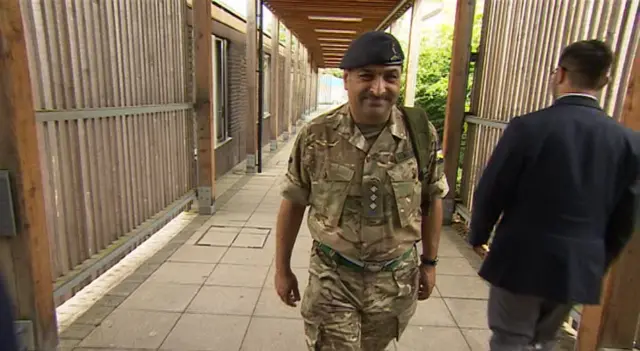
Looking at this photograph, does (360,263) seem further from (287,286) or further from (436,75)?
(436,75)

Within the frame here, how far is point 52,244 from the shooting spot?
2.71 metres

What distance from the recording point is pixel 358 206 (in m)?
1.64

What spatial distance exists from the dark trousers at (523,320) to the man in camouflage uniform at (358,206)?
0.50 meters

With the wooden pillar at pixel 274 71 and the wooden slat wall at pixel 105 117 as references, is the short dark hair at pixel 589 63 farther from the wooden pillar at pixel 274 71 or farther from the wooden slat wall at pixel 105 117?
the wooden pillar at pixel 274 71

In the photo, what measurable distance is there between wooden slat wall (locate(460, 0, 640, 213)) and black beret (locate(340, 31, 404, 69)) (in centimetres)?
181

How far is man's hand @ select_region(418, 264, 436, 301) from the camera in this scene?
6.28 feet

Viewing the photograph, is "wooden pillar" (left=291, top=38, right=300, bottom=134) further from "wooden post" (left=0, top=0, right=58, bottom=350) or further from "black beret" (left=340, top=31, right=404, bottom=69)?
"black beret" (left=340, top=31, right=404, bottom=69)

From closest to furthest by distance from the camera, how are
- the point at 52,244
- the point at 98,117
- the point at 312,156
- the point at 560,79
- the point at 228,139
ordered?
the point at 312,156 < the point at 560,79 < the point at 52,244 < the point at 98,117 < the point at 228,139

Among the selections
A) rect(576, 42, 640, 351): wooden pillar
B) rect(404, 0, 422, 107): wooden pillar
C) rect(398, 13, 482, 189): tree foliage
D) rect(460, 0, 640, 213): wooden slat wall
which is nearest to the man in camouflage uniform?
rect(576, 42, 640, 351): wooden pillar

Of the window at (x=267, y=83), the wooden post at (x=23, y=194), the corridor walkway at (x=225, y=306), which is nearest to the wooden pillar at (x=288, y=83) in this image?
the window at (x=267, y=83)

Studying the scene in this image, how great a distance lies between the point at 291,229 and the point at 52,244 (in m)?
1.87

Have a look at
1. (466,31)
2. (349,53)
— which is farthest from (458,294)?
(466,31)

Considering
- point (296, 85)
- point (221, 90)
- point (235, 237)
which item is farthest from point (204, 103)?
point (296, 85)

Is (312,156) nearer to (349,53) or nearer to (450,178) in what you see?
(349,53)
